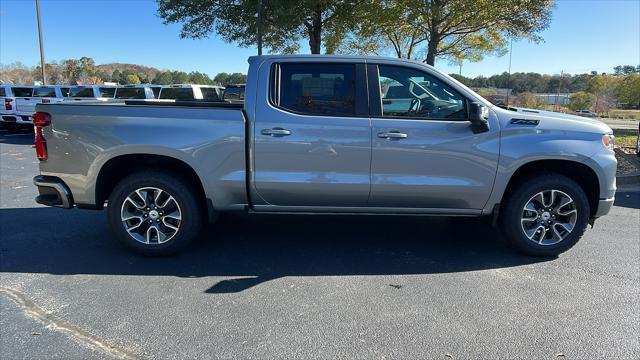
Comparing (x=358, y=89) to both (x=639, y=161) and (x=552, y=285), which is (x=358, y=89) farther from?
(x=639, y=161)

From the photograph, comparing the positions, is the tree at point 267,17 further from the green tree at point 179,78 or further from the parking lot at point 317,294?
the green tree at point 179,78

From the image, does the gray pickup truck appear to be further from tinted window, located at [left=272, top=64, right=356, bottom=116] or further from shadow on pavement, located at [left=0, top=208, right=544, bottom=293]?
shadow on pavement, located at [left=0, top=208, right=544, bottom=293]

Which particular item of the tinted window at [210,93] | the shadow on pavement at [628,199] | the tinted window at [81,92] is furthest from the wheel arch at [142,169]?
the tinted window at [81,92]

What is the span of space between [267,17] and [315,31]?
6.49 feet

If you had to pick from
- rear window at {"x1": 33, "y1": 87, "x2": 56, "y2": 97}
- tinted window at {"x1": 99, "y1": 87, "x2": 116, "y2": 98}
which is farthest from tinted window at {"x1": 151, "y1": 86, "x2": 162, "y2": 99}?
rear window at {"x1": 33, "y1": 87, "x2": 56, "y2": 97}

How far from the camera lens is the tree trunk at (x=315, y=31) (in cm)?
1684

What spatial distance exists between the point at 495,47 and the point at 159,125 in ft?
72.7

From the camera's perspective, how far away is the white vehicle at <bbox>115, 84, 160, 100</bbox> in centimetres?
1514

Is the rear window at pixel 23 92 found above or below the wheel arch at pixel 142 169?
above

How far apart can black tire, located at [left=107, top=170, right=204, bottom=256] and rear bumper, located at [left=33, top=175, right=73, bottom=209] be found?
409 millimetres

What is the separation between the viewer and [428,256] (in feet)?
14.8

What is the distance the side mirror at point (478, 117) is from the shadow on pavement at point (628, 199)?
169 inches

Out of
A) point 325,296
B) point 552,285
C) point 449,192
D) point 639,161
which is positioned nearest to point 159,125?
point 325,296

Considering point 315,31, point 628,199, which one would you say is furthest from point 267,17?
point 628,199
